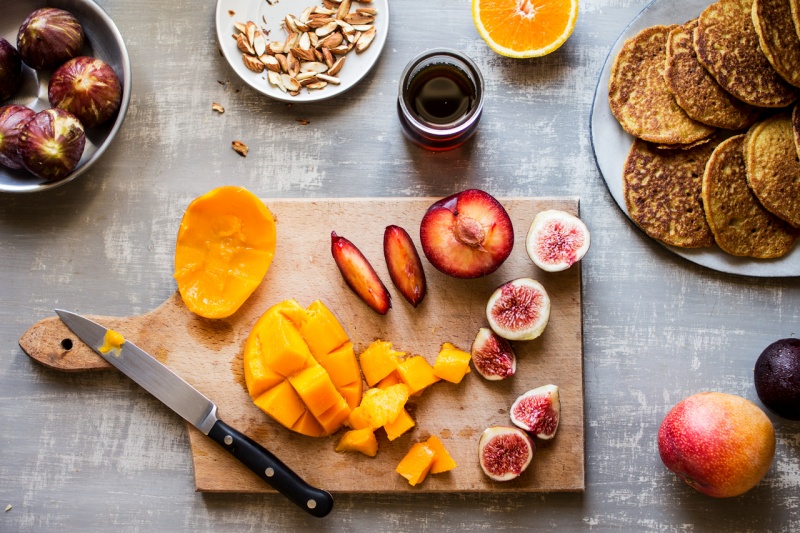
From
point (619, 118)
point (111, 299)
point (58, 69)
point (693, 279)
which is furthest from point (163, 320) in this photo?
point (693, 279)

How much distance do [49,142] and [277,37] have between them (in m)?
0.80

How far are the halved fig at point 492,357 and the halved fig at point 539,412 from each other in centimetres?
10

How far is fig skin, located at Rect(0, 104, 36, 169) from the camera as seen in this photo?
2006mm

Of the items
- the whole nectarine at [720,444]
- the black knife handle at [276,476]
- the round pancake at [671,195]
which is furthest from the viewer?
the round pancake at [671,195]

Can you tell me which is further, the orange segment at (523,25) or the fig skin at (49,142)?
the orange segment at (523,25)

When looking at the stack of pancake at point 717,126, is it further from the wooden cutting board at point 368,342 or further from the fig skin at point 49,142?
the fig skin at point 49,142

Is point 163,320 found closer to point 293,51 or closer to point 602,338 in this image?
point 293,51

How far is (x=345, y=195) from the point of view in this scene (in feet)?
7.27

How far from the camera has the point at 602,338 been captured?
2178 millimetres

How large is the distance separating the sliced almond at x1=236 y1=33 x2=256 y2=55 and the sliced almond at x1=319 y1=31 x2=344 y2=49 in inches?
9.3

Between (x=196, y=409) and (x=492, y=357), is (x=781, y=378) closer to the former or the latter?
(x=492, y=357)

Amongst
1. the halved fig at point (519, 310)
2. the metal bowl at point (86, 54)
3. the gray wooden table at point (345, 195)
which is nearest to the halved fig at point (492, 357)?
the halved fig at point (519, 310)

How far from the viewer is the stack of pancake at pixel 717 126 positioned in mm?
2047

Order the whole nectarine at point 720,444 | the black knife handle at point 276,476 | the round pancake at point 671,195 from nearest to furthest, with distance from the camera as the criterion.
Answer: the whole nectarine at point 720,444
the black knife handle at point 276,476
the round pancake at point 671,195
